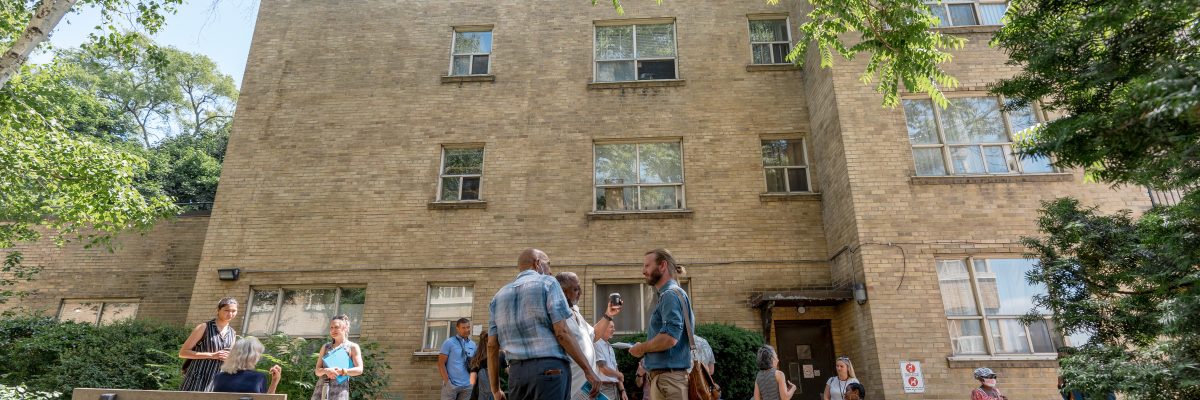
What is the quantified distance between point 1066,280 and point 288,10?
16.4m

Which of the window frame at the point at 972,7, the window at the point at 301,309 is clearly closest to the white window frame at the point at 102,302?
the window at the point at 301,309

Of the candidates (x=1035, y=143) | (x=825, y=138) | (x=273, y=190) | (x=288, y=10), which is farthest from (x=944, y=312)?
(x=288, y=10)

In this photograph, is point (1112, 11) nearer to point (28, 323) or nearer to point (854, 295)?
point (854, 295)

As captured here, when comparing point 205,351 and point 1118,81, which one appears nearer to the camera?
point 1118,81

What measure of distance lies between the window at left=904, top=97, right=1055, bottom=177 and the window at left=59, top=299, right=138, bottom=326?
676 inches

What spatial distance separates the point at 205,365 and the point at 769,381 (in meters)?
6.20

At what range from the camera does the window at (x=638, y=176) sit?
1234cm

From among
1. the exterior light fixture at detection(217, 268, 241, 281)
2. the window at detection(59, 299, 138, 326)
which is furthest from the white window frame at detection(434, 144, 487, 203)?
the window at detection(59, 299, 138, 326)

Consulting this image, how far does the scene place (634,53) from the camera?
13750 millimetres

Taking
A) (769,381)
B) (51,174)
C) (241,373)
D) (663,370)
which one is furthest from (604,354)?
(51,174)

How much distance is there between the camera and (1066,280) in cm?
764

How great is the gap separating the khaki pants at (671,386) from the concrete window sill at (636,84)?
9.47 metres

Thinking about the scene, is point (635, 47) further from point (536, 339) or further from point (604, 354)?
point (536, 339)

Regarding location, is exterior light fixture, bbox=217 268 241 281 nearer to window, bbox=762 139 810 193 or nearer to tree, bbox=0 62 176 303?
tree, bbox=0 62 176 303
